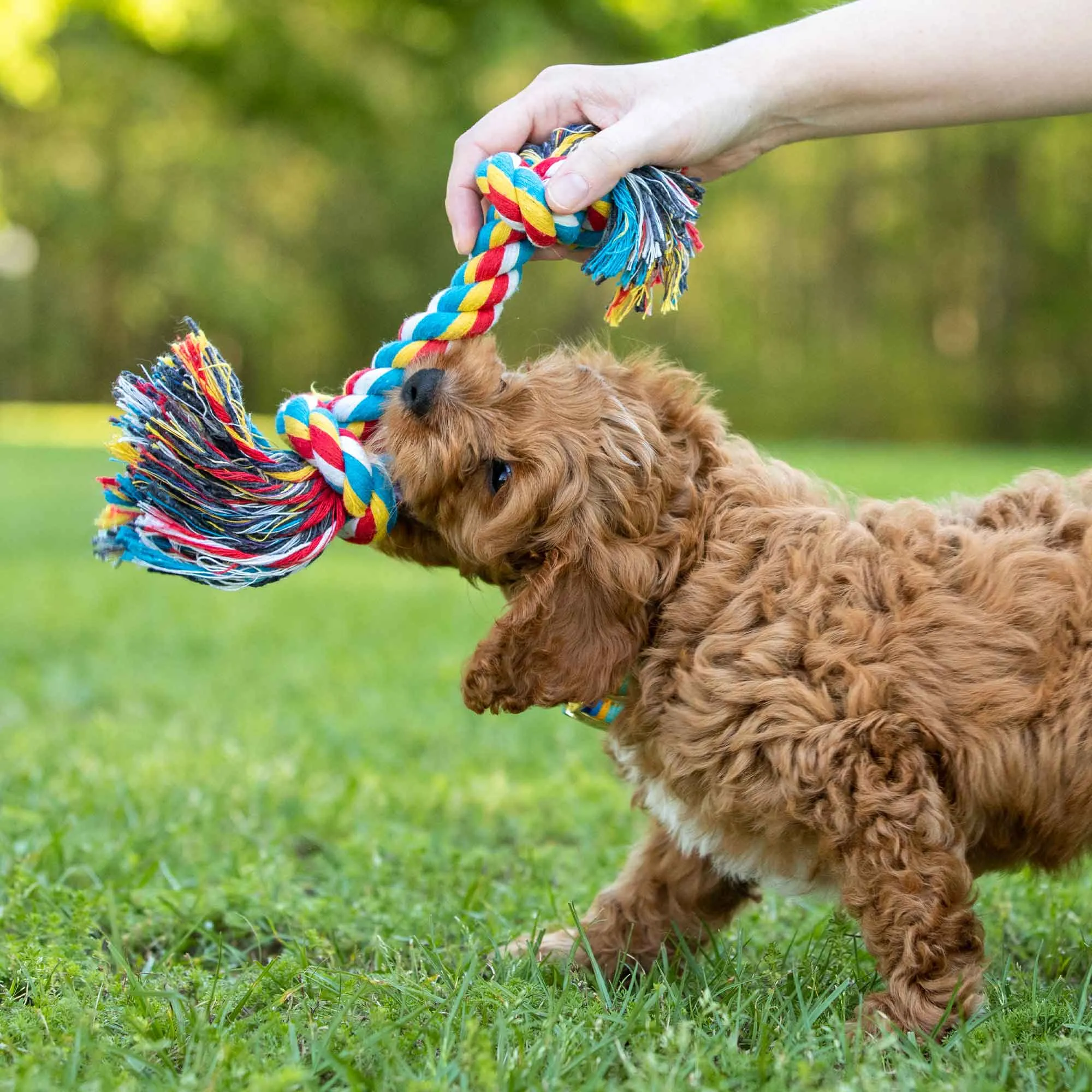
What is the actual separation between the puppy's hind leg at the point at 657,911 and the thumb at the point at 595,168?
5.10 feet

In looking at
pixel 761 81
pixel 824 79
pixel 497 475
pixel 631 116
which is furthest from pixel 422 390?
pixel 824 79

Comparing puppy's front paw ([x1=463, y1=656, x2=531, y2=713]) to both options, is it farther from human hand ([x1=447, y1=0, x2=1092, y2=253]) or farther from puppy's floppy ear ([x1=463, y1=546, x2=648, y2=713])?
human hand ([x1=447, y1=0, x2=1092, y2=253])

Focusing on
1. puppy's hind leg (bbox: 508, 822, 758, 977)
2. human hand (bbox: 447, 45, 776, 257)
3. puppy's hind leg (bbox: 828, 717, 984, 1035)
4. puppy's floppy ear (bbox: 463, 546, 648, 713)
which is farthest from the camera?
puppy's hind leg (bbox: 508, 822, 758, 977)

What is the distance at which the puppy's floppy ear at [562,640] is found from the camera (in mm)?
2781

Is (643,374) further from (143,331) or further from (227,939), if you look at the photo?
(143,331)

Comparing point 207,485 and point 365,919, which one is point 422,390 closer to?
point 207,485

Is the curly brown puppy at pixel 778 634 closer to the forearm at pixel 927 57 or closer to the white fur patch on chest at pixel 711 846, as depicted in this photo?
the white fur patch on chest at pixel 711 846

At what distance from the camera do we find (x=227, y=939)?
3383 mm

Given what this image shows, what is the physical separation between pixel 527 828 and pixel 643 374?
189 cm

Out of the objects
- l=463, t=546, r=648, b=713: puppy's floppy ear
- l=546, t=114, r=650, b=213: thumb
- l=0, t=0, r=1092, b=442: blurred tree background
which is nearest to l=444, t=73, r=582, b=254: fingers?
l=546, t=114, r=650, b=213: thumb

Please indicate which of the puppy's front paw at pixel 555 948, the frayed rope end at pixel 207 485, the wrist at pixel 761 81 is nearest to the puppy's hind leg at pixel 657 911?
the puppy's front paw at pixel 555 948

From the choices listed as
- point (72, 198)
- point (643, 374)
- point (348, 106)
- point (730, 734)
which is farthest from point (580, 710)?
point (72, 198)

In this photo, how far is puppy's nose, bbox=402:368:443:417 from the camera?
2836 mm

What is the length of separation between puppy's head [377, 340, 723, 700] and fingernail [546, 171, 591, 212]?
0.36 metres
